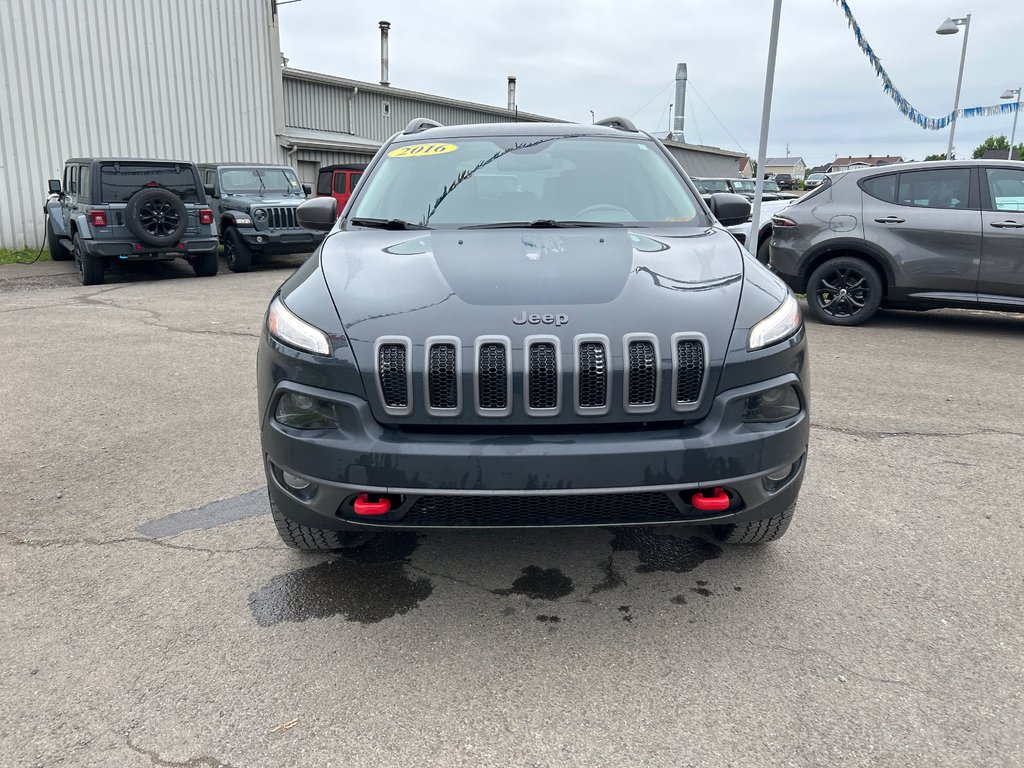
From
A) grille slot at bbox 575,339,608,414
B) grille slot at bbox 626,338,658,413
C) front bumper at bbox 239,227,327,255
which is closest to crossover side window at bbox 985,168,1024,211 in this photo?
grille slot at bbox 626,338,658,413

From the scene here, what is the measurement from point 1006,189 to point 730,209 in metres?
4.85

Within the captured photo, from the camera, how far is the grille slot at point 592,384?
2252 mm

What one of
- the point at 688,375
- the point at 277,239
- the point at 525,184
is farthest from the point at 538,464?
the point at 277,239

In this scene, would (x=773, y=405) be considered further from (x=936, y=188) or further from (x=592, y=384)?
(x=936, y=188)

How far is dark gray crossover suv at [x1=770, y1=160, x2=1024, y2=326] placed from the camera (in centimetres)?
701

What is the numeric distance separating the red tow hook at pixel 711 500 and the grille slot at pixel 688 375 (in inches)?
11.2

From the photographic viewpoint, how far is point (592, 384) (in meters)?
2.25

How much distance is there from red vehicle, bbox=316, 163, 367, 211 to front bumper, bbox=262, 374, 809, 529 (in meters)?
14.0

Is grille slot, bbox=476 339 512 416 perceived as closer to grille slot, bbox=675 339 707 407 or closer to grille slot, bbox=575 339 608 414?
grille slot, bbox=575 339 608 414

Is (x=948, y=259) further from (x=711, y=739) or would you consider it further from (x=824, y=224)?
(x=711, y=739)

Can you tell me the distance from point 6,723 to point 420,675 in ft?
3.70

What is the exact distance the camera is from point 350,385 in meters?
2.30

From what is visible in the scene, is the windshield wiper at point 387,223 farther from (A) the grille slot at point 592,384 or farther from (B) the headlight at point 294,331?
(A) the grille slot at point 592,384

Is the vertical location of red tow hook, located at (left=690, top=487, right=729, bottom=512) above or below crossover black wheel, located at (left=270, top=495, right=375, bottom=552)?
above
